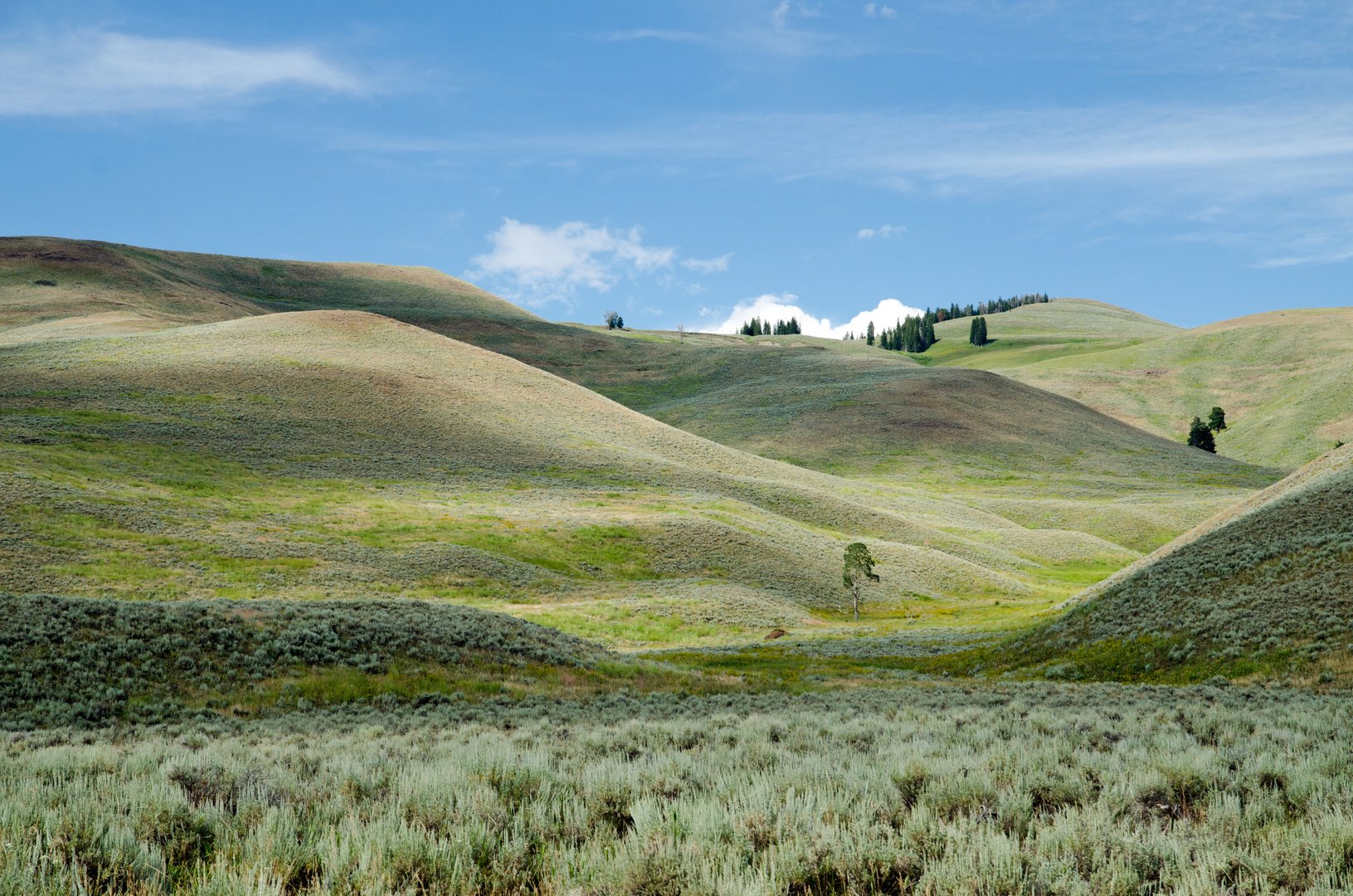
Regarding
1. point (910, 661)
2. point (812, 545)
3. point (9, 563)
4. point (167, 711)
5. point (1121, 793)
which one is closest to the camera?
point (1121, 793)

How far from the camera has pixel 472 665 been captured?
21625mm

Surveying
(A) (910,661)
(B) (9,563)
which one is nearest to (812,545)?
(A) (910,661)

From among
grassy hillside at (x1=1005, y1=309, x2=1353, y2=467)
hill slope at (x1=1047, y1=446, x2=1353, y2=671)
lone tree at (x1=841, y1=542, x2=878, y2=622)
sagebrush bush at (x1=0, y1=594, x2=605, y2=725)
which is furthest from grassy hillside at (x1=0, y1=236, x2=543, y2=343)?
grassy hillside at (x1=1005, y1=309, x2=1353, y2=467)

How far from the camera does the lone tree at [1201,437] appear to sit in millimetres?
136375

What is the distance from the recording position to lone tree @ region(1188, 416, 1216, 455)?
136 metres

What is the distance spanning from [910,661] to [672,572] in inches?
852

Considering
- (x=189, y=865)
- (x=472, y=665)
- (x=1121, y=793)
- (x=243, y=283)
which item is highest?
(x=243, y=283)

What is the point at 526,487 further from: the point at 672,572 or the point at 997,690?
the point at 997,690

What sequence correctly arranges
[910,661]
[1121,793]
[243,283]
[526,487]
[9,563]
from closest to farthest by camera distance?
[1121,793]
[910,661]
[9,563]
[526,487]
[243,283]

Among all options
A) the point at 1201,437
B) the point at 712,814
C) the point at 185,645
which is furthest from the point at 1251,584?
the point at 1201,437

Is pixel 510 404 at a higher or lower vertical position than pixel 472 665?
higher

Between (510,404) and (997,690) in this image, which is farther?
(510,404)

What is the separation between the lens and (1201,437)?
137 m

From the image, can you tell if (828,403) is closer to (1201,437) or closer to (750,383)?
(750,383)
